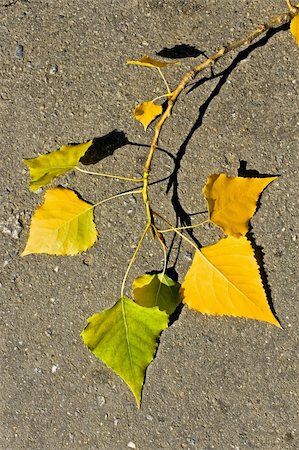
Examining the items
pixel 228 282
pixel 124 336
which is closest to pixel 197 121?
pixel 228 282

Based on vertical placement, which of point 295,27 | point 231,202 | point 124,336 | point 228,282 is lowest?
point 124,336

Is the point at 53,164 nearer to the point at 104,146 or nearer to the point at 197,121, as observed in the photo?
the point at 104,146

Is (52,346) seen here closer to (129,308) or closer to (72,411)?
(72,411)

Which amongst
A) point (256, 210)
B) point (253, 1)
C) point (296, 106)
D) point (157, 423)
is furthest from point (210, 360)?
point (253, 1)

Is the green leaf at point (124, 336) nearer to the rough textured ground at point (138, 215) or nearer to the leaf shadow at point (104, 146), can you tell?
the rough textured ground at point (138, 215)

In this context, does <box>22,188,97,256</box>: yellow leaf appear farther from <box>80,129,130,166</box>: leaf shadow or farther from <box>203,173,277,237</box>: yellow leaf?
<box>203,173,277,237</box>: yellow leaf
